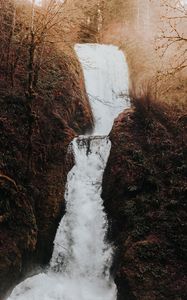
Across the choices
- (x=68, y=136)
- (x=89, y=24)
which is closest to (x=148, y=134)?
(x=68, y=136)

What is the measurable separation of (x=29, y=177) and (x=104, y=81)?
390 inches

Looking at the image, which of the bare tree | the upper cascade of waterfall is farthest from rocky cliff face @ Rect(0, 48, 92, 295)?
the bare tree

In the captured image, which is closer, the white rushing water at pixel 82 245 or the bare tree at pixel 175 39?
the bare tree at pixel 175 39

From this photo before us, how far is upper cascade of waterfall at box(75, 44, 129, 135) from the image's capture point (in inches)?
681

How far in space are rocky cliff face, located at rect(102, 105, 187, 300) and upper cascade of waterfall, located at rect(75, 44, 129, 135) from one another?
394 cm

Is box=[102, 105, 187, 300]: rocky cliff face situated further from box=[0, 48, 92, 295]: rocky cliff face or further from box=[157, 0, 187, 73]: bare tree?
box=[157, 0, 187, 73]: bare tree

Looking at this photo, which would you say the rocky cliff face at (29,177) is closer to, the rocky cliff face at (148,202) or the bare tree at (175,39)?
the rocky cliff face at (148,202)

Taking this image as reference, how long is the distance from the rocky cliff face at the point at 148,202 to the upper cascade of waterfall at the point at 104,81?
12.9 ft

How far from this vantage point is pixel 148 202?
10.5 m

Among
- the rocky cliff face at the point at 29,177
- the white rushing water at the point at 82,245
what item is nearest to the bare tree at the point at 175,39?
the white rushing water at the point at 82,245

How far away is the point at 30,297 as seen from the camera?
30.1 feet

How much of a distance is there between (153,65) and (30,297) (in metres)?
14.1

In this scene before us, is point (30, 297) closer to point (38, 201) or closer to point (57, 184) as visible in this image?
point (38, 201)

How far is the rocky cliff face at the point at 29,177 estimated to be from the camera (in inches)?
380
